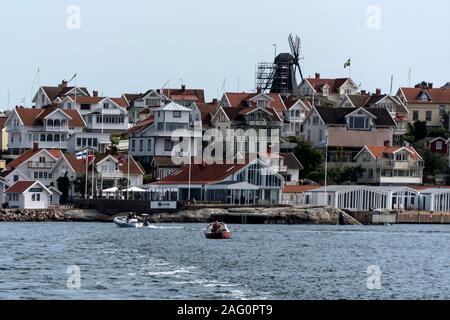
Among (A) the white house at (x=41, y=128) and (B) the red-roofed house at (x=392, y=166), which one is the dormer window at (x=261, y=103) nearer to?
(B) the red-roofed house at (x=392, y=166)

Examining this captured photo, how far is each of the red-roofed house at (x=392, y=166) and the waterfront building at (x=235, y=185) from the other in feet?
55.8

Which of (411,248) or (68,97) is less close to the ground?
(68,97)

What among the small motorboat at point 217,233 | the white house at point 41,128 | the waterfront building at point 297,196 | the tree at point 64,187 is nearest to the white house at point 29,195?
the tree at point 64,187

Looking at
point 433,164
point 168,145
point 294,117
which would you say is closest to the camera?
point 168,145

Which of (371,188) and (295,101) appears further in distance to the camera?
(295,101)

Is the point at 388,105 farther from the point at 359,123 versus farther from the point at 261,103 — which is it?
the point at 261,103

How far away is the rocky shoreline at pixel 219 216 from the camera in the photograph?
4186 inches

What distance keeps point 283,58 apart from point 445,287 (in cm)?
12967

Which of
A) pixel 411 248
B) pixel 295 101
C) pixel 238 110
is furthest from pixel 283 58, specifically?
pixel 411 248

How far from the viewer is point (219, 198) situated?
369ft

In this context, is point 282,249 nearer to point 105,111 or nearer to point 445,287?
point 445,287

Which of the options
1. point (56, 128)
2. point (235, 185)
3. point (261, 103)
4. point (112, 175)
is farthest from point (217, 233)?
point (261, 103)

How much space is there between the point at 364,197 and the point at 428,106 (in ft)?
148

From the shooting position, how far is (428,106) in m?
157
